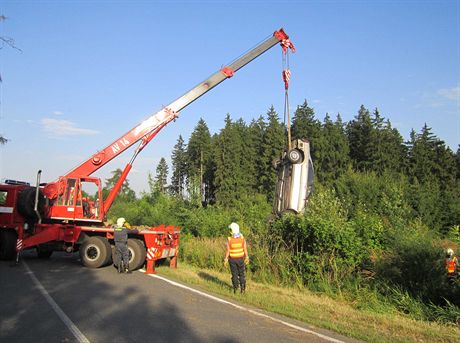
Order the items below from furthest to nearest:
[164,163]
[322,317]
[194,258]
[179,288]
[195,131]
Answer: [164,163], [195,131], [194,258], [179,288], [322,317]

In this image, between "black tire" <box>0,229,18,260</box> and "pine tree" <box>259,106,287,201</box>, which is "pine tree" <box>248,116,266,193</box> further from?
"black tire" <box>0,229,18,260</box>

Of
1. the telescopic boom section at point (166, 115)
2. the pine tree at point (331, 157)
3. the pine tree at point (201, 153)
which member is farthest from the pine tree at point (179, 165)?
the telescopic boom section at point (166, 115)

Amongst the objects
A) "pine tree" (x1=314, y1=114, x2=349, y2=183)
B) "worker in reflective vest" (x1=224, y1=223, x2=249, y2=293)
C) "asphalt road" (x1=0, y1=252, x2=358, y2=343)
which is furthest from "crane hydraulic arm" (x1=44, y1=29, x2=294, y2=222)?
"pine tree" (x1=314, y1=114, x2=349, y2=183)

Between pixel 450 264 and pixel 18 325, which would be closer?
pixel 18 325

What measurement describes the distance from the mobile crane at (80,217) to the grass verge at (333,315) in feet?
8.16

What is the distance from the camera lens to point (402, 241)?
11.2 m

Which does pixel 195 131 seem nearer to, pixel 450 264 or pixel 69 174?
pixel 69 174

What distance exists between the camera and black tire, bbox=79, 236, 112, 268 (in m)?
14.2

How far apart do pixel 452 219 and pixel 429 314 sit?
17.3 meters

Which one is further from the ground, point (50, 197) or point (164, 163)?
point (164, 163)

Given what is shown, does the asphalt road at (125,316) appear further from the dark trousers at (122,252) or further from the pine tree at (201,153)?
the pine tree at (201,153)

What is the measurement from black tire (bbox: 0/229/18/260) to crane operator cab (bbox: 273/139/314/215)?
9740 mm

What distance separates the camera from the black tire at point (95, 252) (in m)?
14.2

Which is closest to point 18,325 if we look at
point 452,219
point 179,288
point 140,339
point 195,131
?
point 140,339
